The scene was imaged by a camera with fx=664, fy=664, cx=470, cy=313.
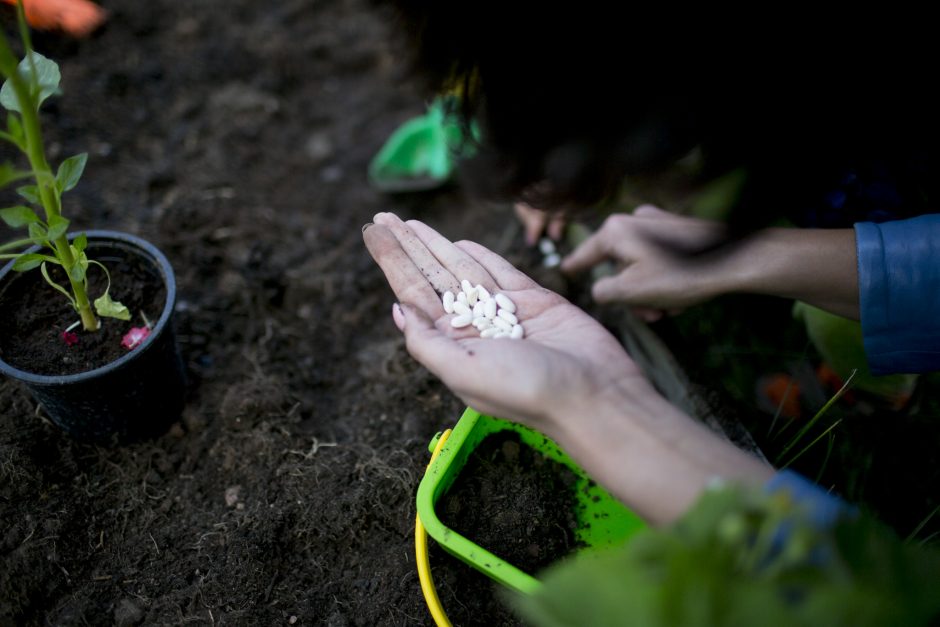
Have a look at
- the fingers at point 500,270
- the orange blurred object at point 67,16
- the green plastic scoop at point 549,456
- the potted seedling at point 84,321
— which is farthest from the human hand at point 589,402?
the orange blurred object at point 67,16

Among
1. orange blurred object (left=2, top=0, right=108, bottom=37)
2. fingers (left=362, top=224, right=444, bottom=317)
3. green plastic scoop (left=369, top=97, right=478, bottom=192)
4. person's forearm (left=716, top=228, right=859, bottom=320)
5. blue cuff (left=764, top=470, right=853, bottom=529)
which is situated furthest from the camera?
green plastic scoop (left=369, top=97, right=478, bottom=192)

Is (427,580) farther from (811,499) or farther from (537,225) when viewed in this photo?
(537,225)

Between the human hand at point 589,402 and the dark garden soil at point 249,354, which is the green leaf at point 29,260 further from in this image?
the human hand at point 589,402

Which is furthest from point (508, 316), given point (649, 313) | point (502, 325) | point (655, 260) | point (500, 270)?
point (649, 313)

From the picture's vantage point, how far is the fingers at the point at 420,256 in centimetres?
135

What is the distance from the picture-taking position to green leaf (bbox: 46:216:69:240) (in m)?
1.16

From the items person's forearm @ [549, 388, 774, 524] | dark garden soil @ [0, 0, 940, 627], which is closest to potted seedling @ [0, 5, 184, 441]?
dark garden soil @ [0, 0, 940, 627]

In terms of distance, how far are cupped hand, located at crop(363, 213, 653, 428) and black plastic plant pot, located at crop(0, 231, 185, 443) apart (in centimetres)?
49

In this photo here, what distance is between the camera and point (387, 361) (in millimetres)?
1776

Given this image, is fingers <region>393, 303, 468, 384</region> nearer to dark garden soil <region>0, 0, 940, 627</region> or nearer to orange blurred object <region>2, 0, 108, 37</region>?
dark garden soil <region>0, 0, 940, 627</region>

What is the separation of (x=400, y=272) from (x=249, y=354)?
66cm

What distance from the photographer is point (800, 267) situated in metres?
1.43

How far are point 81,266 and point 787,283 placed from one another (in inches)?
57.0

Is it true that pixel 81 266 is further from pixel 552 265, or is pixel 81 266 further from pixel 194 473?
pixel 552 265
